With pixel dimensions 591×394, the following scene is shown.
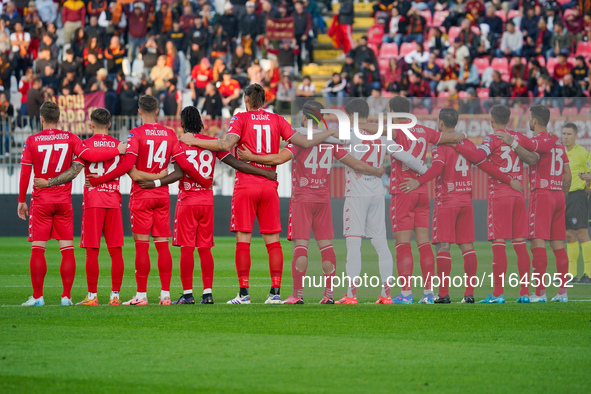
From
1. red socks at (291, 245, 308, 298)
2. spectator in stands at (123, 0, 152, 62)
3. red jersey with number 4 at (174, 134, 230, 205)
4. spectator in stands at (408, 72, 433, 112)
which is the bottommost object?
red socks at (291, 245, 308, 298)

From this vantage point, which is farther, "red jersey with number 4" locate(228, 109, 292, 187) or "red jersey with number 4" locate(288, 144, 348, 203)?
"red jersey with number 4" locate(288, 144, 348, 203)

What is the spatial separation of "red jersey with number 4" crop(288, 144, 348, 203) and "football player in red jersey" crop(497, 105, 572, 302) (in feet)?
7.94

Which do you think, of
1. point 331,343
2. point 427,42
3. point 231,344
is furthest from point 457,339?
point 427,42

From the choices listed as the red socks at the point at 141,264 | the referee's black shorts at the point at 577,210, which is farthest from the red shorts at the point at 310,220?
the referee's black shorts at the point at 577,210

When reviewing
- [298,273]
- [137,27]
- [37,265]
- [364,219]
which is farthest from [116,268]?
[137,27]

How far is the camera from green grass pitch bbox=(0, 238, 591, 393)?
6211 millimetres

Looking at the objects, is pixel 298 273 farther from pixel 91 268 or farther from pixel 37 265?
pixel 37 265

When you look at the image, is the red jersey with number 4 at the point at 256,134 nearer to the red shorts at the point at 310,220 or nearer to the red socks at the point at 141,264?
the red shorts at the point at 310,220

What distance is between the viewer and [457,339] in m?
7.93

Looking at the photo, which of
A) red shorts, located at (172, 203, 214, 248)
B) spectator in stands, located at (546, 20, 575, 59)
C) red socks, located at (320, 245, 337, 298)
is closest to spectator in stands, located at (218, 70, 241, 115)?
spectator in stands, located at (546, 20, 575, 59)

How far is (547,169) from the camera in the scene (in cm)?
1118

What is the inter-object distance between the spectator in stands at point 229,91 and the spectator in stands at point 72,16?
6.11 metres

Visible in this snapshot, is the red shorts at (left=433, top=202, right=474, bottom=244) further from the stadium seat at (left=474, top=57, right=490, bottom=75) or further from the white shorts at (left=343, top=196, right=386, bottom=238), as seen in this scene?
the stadium seat at (left=474, top=57, right=490, bottom=75)

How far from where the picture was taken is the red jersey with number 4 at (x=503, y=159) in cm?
1099
